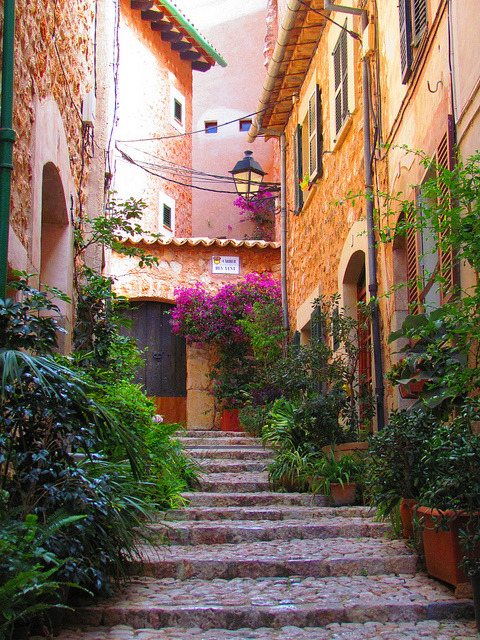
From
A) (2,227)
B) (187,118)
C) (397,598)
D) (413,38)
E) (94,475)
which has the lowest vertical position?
(397,598)

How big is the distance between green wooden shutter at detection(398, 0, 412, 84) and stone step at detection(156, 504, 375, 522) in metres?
3.28

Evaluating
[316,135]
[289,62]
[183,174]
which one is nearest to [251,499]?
[316,135]

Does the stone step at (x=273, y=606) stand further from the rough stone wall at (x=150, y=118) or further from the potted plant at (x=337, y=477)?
the rough stone wall at (x=150, y=118)

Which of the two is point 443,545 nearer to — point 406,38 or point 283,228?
point 406,38

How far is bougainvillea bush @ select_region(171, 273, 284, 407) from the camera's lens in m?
10.6

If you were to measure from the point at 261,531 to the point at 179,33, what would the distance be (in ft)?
40.6

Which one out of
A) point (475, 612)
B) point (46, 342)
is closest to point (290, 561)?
point (475, 612)

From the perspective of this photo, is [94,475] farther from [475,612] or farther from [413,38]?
[413,38]

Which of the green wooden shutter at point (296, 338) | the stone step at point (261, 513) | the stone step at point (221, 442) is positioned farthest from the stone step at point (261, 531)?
the green wooden shutter at point (296, 338)

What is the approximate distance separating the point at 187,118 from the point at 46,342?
42.4ft

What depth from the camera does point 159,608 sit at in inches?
135

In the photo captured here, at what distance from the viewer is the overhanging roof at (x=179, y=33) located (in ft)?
44.7

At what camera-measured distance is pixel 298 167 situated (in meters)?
9.84

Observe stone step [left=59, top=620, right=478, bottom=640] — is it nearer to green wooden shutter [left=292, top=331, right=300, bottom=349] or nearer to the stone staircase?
the stone staircase
